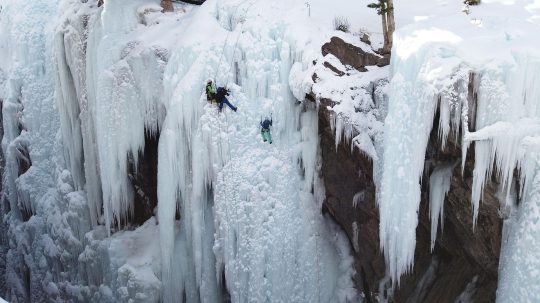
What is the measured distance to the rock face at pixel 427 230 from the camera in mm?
6102

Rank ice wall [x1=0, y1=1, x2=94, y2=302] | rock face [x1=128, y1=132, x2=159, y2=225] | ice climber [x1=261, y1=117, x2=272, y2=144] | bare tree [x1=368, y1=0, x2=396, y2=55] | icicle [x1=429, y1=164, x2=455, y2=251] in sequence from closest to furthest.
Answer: icicle [x1=429, y1=164, x2=455, y2=251]
bare tree [x1=368, y1=0, x2=396, y2=55]
ice climber [x1=261, y1=117, x2=272, y2=144]
rock face [x1=128, y1=132, x2=159, y2=225]
ice wall [x1=0, y1=1, x2=94, y2=302]

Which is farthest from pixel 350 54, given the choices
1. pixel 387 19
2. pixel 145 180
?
pixel 145 180

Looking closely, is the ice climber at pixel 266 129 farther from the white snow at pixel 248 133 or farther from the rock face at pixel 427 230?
the rock face at pixel 427 230

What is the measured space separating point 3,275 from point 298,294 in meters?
8.95

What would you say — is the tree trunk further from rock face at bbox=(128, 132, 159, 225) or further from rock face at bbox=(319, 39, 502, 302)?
rock face at bbox=(319, 39, 502, 302)

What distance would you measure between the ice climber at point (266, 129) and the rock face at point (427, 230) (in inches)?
27.0

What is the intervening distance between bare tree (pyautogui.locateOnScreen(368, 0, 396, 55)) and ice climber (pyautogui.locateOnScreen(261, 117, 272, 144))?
174 cm

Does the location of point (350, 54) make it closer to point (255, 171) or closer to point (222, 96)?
point (222, 96)

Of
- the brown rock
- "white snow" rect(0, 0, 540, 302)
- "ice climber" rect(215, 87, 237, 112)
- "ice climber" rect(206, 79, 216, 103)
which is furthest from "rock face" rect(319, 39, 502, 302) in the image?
"ice climber" rect(206, 79, 216, 103)

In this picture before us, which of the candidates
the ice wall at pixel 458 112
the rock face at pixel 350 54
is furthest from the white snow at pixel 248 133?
the rock face at pixel 350 54

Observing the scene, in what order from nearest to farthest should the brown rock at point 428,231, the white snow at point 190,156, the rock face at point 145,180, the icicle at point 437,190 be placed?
the brown rock at point 428,231, the icicle at point 437,190, the white snow at point 190,156, the rock face at point 145,180

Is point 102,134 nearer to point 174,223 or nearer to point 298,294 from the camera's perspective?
point 174,223

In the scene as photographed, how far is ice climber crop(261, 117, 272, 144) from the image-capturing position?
7.62 meters

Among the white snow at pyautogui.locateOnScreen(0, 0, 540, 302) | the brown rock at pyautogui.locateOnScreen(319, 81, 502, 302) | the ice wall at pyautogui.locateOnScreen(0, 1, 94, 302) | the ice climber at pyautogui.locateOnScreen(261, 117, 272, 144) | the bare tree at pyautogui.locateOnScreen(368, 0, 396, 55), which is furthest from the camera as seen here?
the ice wall at pyautogui.locateOnScreen(0, 1, 94, 302)
